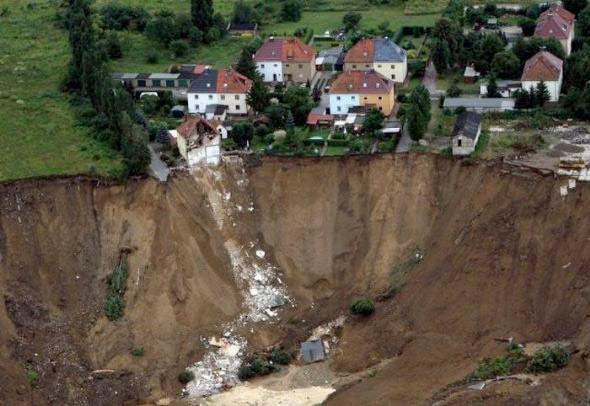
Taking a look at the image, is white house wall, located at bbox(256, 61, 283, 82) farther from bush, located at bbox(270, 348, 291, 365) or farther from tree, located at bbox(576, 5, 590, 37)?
bush, located at bbox(270, 348, 291, 365)

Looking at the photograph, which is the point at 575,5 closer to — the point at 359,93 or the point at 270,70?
the point at 359,93

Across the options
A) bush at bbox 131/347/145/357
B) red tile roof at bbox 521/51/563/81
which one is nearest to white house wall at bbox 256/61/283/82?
red tile roof at bbox 521/51/563/81

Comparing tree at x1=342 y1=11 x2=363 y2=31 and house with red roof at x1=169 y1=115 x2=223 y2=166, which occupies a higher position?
tree at x1=342 y1=11 x2=363 y2=31

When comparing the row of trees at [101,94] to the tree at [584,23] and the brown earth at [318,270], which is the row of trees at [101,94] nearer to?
the brown earth at [318,270]

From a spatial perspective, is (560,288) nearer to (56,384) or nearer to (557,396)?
(557,396)

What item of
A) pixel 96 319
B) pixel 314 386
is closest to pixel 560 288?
pixel 314 386

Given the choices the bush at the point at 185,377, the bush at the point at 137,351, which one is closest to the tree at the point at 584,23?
the bush at the point at 185,377

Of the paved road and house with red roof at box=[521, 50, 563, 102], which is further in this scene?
house with red roof at box=[521, 50, 563, 102]
